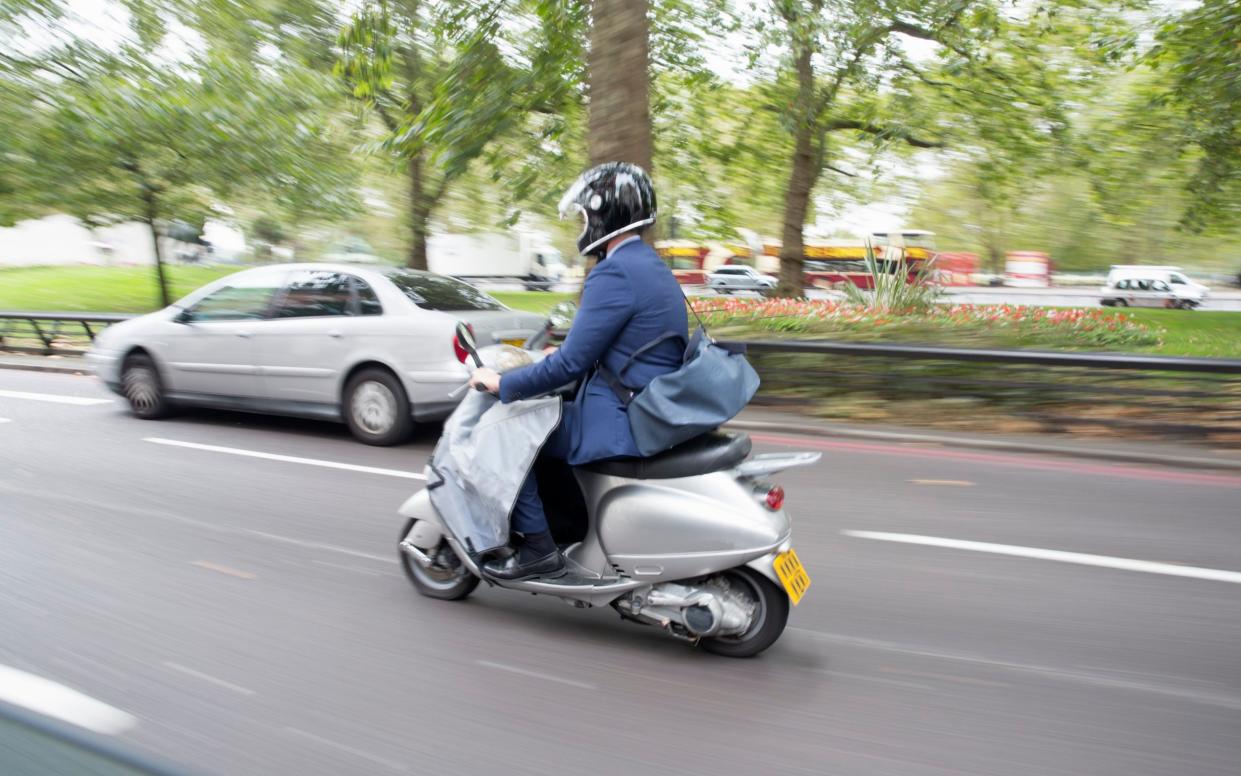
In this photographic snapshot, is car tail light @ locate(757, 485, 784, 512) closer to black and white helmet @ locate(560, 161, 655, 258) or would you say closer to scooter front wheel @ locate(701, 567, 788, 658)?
scooter front wheel @ locate(701, 567, 788, 658)

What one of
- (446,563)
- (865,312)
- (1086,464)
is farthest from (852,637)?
(865,312)

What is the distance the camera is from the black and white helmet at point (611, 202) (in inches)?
135

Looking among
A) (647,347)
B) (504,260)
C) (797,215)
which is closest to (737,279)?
(504,260)

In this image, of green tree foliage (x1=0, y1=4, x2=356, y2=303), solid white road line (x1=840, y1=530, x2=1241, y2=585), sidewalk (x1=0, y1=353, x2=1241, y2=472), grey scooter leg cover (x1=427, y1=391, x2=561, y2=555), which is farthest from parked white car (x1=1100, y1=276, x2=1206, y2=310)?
grey scooter leg cover (x1=427, y1=391, x2=561, y2=555)

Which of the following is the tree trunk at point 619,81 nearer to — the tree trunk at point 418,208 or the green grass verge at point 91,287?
the tree trunk at point 418,208

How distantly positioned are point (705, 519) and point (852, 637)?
100 centimetres

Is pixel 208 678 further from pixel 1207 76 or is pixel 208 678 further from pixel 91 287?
pixel 91 287

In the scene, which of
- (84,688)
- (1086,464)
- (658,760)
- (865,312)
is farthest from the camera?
(865,312)

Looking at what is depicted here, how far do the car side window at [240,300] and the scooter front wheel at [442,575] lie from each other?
4712 millimetres

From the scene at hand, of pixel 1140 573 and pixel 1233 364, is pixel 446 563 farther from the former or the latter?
pixel 1233 364

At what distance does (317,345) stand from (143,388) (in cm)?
229

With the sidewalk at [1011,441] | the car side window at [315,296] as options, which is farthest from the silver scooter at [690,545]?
the car side window at [315,296]

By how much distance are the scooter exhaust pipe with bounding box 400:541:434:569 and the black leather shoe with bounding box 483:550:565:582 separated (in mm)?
529

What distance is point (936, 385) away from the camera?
339 inches
